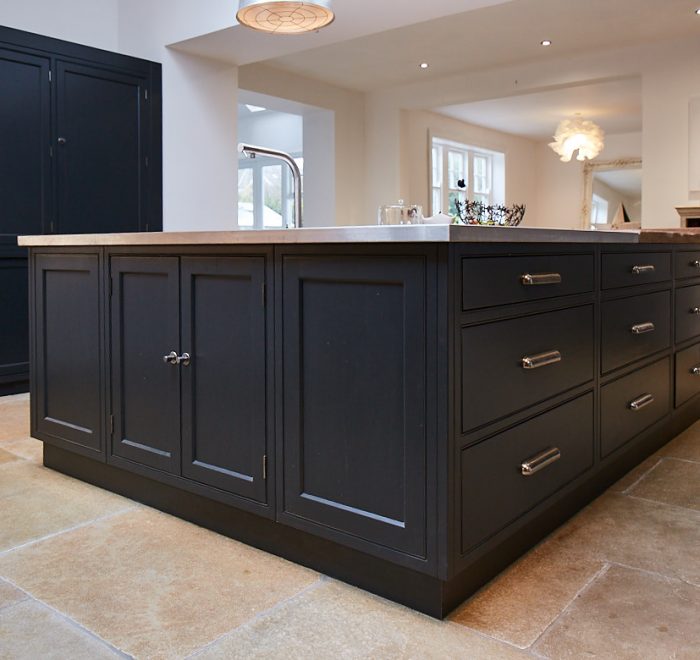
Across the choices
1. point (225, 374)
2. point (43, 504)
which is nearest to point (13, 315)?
point (43, 504)

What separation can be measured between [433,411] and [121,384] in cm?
110

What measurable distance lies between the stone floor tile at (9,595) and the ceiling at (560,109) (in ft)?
26.1

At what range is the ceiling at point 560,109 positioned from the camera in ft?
28.2

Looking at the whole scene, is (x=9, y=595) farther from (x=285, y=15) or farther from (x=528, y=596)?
(x=285, y=15)

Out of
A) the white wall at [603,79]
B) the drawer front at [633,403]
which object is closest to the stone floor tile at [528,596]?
the drawer front at [633,403]

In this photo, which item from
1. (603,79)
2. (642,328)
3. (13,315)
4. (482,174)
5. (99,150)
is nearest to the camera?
(642,328)

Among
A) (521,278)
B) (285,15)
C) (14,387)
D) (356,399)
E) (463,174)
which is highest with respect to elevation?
(463,174)

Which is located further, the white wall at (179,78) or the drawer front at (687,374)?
the white wall at (179,78)

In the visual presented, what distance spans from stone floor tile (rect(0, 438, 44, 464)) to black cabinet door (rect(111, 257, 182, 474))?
27.7 inches

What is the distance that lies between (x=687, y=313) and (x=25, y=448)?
267 cm

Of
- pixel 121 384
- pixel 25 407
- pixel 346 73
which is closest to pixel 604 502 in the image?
pixel 121 384

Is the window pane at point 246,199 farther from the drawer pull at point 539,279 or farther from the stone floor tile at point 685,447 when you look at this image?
the drawer pull at point 539,279

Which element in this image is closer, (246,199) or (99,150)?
(99,150)

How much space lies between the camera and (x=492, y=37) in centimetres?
648
